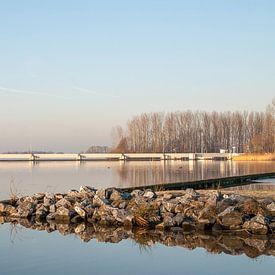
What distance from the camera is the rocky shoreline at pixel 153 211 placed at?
525 inches

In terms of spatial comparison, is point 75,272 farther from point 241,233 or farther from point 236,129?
point 236,129

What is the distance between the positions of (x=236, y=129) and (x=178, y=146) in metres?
13.3

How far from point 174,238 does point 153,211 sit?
2.17 m

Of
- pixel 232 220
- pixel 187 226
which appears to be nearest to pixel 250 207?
pixel 232 220

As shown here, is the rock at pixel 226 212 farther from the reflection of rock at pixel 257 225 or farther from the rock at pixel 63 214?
the rock at pixel 63 214

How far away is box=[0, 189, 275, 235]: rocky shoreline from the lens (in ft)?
43.7

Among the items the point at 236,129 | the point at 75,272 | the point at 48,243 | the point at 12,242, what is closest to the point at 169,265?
the point at 75,272

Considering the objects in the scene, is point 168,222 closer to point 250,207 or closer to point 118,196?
point 250,207

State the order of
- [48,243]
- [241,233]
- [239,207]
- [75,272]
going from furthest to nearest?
[239,207], [241,233], [48,243], [75,272]

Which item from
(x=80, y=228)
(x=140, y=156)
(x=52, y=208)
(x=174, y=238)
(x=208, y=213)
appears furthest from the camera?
(x=140, y=156)

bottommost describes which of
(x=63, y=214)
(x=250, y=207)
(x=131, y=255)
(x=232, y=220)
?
(x=131, y=255)

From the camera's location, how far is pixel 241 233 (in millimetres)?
12766

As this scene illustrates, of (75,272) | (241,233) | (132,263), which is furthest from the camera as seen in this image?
(241,233)

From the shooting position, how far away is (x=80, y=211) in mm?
15430
